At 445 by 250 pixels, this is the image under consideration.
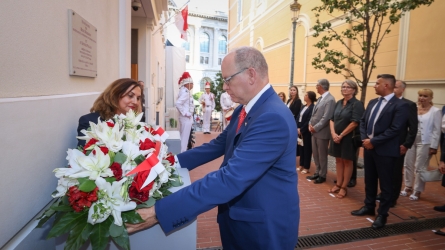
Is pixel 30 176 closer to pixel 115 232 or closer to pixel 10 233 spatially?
pixel 10 233

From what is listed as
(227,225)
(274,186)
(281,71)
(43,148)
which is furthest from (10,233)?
(281,71)

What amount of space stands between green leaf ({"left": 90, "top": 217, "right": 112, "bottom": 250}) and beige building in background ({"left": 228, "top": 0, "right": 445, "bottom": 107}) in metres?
8.10

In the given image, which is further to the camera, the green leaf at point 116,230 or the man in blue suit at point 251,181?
the man in blue suit at point 251,181

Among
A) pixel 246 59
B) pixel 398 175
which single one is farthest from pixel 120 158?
pixel 398 175

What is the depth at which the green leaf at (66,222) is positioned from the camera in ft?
3.85

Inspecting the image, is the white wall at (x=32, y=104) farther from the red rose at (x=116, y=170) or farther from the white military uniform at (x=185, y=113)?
the white military uniform at (x=185, y=113)

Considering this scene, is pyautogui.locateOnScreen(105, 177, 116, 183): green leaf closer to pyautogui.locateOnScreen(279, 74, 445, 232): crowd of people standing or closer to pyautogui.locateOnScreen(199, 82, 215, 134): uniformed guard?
pyautogui.locateOnScreen(279, 74, 445, 232): crowd of people standing

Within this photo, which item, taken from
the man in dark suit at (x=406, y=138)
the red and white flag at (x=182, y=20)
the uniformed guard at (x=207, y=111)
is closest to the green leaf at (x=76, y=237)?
the man in dark suit at (x=406, y=138)

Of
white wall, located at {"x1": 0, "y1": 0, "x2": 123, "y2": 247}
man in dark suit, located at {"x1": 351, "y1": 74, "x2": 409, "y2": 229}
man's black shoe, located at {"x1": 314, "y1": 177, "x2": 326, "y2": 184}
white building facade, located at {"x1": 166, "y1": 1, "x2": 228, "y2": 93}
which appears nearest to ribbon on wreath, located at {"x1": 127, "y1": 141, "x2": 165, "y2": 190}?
white wall, located at {"x1": 0, "y1": 0, "x2": 123, "y2": 247}

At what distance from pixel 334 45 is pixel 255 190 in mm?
10929

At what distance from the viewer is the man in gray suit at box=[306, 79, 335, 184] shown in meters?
5.62

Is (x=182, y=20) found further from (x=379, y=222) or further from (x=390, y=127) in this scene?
(x=379, y=222)

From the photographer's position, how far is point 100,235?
3.96ft

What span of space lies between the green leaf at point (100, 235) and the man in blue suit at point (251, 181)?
11 centimetres
